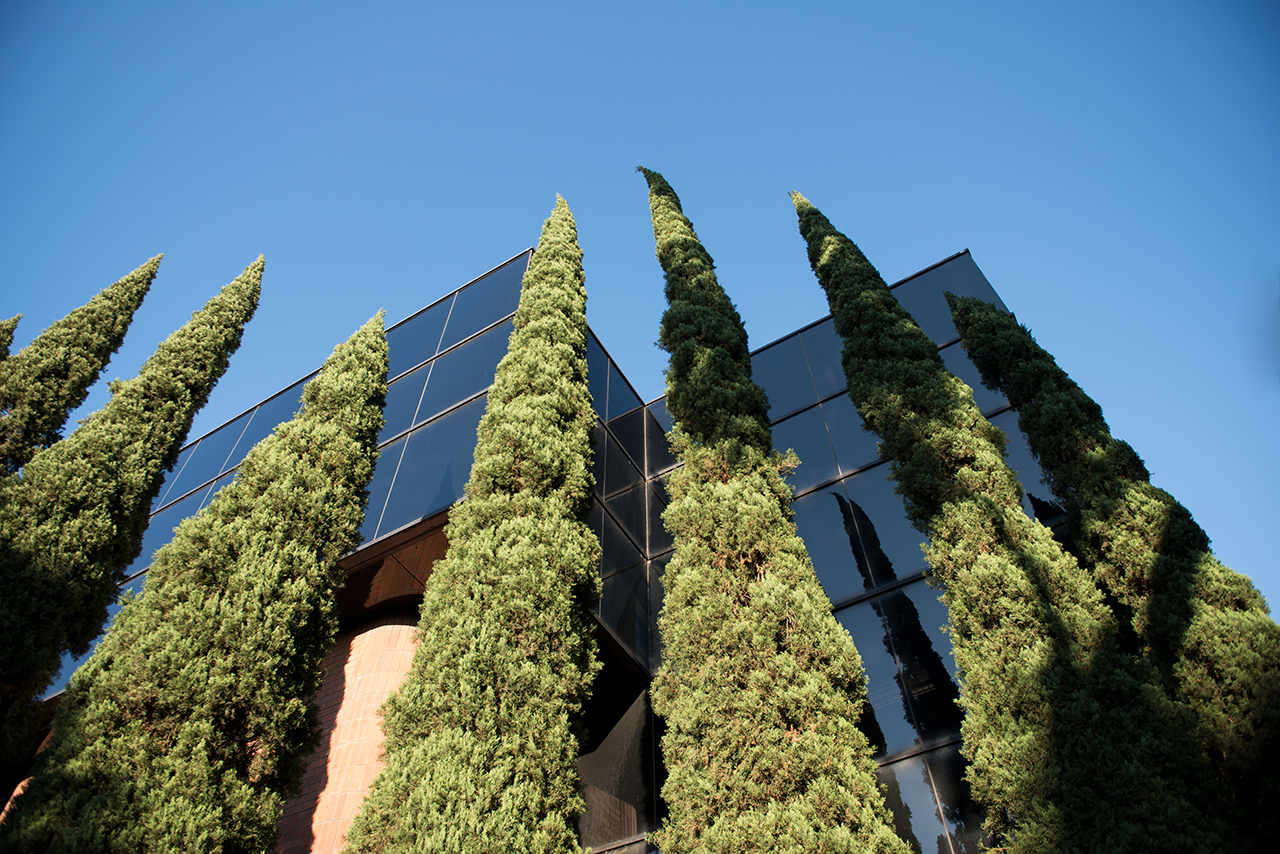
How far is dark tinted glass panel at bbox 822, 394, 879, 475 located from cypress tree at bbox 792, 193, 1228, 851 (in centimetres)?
182

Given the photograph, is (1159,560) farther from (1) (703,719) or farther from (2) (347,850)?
(2) (347,850)

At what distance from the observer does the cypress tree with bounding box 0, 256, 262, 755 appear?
6234 millimetres

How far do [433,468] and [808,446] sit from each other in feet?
21.0

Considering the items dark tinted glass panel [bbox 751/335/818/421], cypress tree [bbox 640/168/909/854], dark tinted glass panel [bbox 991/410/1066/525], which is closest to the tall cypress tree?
dark tinted glass panel [bbox 991/410/1066/525]

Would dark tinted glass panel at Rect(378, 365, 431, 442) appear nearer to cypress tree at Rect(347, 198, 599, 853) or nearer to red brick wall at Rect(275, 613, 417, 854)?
red brick wall at Rect(275, 613, 417, 854)

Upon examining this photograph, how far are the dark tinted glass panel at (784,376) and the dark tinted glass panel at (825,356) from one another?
141 mm

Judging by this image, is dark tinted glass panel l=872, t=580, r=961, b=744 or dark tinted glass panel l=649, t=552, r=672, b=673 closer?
dark tinted glass panel l=872, t=580, r=961, b=744

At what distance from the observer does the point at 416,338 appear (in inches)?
564

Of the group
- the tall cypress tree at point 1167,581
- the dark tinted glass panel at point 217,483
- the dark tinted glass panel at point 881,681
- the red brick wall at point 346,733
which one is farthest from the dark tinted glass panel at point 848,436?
the dark tinted glass panel at point 217,483

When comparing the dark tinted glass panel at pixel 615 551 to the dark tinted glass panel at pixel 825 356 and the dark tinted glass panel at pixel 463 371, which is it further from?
the dark tinted glass panel at pixel 825 356

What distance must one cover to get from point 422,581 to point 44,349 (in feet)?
23.2

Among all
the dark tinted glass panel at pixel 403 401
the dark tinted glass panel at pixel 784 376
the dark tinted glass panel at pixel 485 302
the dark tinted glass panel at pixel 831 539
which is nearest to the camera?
the dark tinted glass panel at pixel 831 539

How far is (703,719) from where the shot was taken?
561 cm

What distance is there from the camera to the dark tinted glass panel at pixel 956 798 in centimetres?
654
